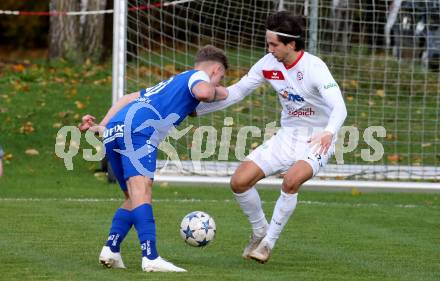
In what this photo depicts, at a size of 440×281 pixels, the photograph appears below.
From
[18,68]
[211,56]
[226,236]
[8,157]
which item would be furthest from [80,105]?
[211,56]

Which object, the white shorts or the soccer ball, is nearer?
the soccer ball

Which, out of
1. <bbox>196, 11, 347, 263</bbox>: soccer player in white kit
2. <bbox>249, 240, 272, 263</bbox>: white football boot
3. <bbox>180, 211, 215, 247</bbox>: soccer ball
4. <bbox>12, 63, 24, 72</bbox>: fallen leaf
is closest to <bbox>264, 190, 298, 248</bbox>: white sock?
<bbox>196, 11, 347, 263</bbox>: soccer player in white kit

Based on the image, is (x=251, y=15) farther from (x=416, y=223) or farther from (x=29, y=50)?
(x=29, y=50)

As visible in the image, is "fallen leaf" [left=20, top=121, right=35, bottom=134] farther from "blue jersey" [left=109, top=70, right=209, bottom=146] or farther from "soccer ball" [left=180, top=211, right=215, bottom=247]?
"blue jersey" [left=109, top=70, right=209, bottom=146]

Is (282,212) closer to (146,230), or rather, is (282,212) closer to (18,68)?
(146,230)

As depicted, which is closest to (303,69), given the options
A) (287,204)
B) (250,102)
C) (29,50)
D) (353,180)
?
(287,204)

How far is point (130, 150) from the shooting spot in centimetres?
762

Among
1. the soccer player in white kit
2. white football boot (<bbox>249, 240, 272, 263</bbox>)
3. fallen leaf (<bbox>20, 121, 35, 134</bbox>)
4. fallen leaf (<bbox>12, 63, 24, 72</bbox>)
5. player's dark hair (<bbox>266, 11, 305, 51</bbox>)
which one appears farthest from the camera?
A: fallen leaf (<bbox>12, 63, 24, 72</bbox>)

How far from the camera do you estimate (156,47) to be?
555 inches

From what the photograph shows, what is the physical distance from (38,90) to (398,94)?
5810mm

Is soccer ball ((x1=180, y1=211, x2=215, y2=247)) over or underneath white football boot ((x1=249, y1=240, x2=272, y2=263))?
over

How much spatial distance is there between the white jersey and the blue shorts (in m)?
0.78

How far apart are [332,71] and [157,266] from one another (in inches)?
300

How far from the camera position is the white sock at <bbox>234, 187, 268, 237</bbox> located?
859 cm
